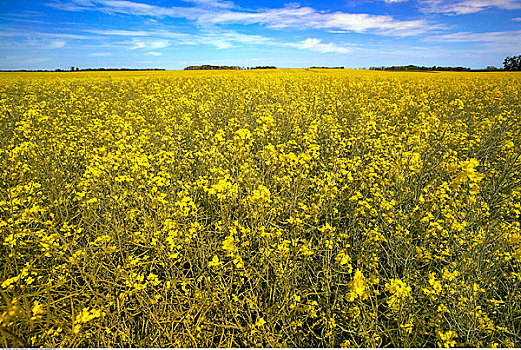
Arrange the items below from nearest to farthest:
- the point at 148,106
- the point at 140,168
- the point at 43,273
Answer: the point at 43,273
the point at 140,168
the point at 148,106

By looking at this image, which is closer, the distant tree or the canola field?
the canola field

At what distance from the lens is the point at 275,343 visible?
2.01 meters

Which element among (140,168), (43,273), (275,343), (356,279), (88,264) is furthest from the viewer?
(140,168)

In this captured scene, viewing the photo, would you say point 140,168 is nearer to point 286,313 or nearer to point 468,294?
point 286,313

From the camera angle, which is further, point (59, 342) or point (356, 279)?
point (59, 342)

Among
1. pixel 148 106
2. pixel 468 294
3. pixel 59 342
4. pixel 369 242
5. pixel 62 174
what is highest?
pixel 148 106

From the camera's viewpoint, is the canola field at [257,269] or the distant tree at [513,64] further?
the distant tree at [513,64]

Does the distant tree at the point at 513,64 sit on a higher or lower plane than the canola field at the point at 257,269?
higher

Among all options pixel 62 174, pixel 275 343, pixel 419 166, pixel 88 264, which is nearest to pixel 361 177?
pixel 419 166

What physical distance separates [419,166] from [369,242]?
143 cm

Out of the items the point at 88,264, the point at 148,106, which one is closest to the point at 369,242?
the point at 88,264

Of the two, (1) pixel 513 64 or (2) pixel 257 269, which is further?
(1) pixel 513 64

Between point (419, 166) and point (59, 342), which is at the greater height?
point (419, 166)

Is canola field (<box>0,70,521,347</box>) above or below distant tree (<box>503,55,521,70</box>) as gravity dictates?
below
